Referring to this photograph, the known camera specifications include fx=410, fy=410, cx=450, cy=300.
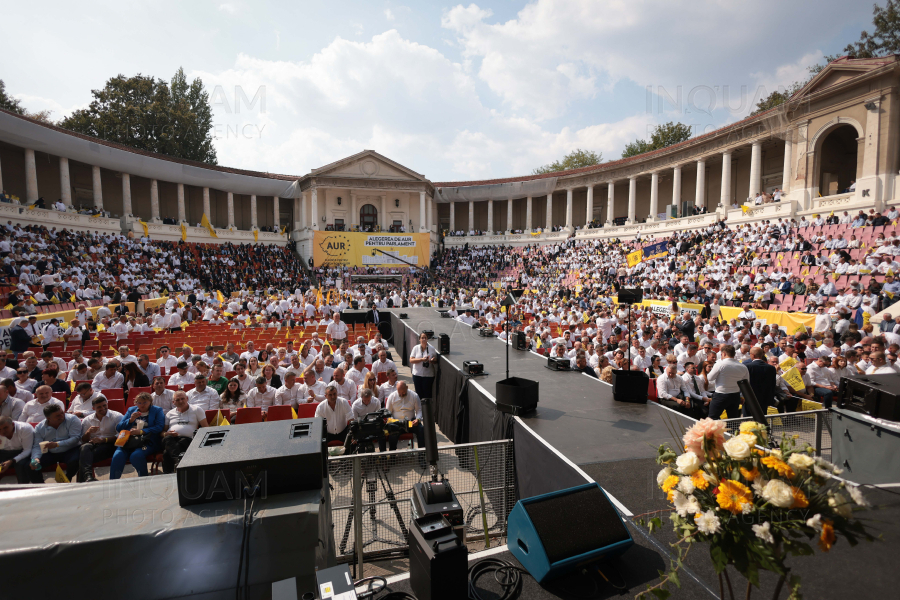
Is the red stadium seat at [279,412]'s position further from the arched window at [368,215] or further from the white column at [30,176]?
the arched window at [368,215]

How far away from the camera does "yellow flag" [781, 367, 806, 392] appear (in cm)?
802

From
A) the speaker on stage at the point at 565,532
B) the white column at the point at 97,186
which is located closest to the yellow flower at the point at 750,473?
the speaker on stage at the point at 565,532

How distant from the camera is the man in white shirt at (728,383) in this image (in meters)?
6.76

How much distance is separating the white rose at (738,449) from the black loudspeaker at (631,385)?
4818 mm

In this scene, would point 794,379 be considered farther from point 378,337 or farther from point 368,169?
point 368,169

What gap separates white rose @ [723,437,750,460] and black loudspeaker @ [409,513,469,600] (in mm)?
1576

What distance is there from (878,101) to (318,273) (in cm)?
4020

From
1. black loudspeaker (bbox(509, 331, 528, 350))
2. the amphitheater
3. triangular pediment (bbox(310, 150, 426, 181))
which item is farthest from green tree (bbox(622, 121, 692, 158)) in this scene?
black loudspeaker (bbox(509, 331, 528, 350))

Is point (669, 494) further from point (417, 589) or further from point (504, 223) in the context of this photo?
point (504, 223)

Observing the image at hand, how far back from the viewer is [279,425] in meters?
3.29

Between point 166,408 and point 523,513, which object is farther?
point 166,408

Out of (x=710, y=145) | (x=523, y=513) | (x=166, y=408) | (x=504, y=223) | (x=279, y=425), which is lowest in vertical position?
(x=166, y=408)

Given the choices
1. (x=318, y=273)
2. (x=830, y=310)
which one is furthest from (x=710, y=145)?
(x=318, y=273)

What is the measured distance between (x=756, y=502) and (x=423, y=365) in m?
8.04
